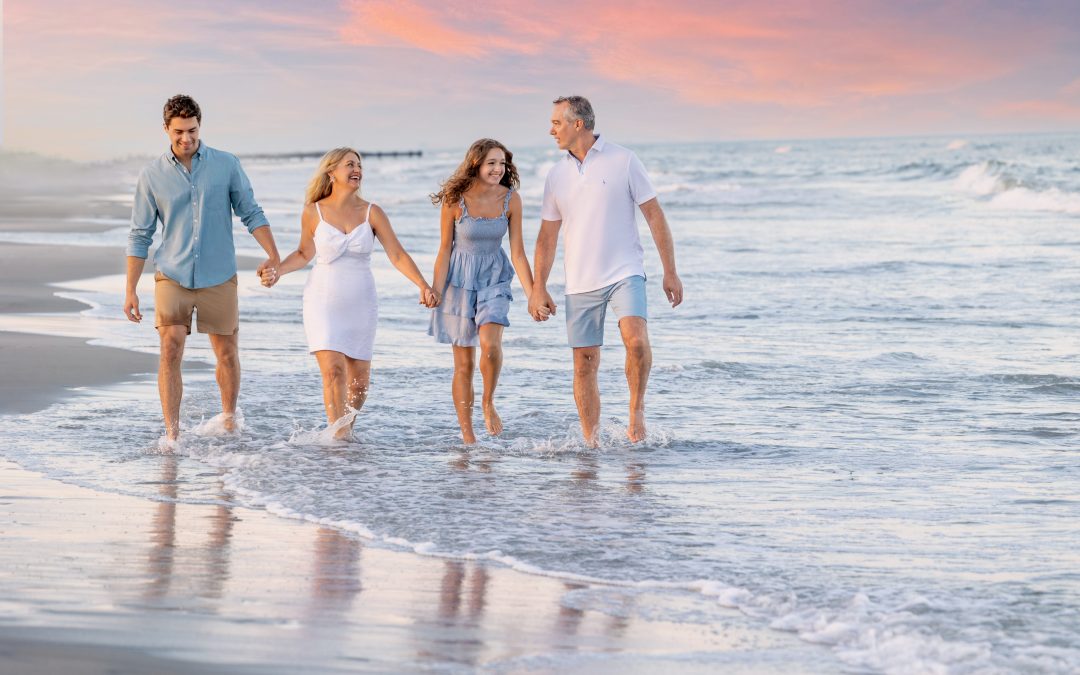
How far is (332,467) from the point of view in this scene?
700 cm

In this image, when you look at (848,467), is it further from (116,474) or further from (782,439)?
(116,474)

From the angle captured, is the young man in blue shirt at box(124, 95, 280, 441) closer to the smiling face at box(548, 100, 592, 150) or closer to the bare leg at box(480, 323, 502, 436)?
the bare leg at box(480, 323, 502, 436)

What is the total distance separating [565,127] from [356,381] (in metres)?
1.82

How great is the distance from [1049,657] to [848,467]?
284 centimetres

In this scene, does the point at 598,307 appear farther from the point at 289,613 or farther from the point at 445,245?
the point at 289,613

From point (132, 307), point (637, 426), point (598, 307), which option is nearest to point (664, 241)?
point (598, 307)

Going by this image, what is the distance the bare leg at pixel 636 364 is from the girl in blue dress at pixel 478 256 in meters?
0.59

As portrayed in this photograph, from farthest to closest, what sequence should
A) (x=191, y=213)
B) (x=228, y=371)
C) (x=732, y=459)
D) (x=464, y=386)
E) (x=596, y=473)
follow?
(x=228, y=371), (x=464, y=386), (x=191, y=213), (x=732, y=459), (x=596, y=473)

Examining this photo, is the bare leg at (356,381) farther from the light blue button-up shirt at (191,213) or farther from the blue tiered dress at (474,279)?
the light blue button-up shirt at (191,213)

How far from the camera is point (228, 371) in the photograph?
777 centimetres

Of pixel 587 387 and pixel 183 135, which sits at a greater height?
pixel 183 135

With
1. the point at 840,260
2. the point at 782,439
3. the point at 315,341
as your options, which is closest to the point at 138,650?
the point at 315,341

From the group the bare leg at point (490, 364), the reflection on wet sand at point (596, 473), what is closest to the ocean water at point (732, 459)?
the reflection on wet sand at point (596, 473)

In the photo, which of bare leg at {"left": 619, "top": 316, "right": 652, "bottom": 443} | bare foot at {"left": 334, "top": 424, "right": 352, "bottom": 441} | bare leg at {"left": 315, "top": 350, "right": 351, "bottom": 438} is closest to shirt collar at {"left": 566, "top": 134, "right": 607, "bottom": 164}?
bare leg at {"left": 619, "top": 316, "right": 652, "bottom": 443}
